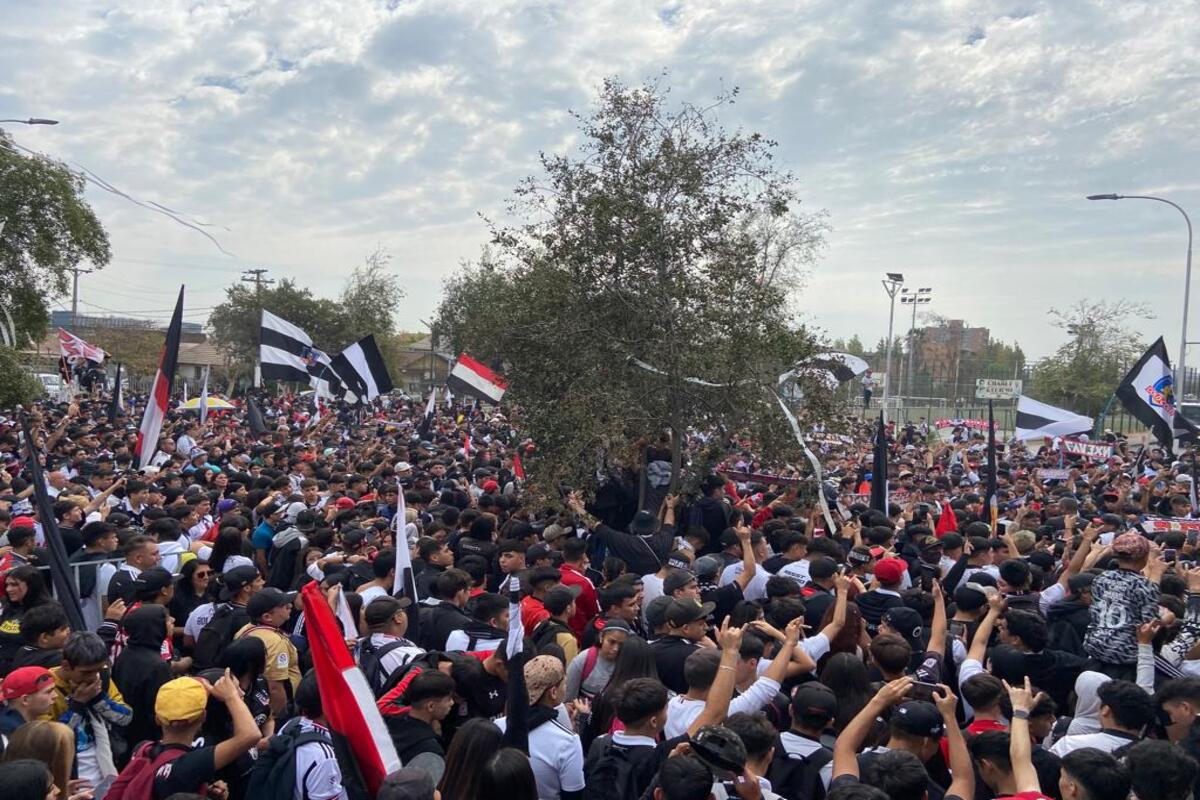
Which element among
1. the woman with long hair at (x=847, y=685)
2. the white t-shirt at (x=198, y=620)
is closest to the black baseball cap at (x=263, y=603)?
the white t-shirt at (x=198, y=620)

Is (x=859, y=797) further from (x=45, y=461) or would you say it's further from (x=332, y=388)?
(x=332, y=388)

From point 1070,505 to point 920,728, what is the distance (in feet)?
32.2

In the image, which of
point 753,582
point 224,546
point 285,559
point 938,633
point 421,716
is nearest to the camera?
point 421,716

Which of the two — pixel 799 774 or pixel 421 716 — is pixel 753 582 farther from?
pixel 421 716

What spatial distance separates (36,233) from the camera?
2769 cm

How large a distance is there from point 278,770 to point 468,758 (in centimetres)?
89

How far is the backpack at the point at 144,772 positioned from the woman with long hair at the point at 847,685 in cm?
295

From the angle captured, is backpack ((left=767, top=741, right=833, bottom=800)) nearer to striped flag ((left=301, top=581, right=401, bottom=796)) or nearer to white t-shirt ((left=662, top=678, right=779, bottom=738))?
white t-shirt ((left=662, top=678, right=779, bottom=738))

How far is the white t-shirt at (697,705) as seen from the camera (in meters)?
4.51

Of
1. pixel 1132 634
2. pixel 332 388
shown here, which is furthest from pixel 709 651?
pixel 332 388

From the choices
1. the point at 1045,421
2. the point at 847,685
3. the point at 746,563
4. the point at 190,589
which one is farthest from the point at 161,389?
the point at 1045,421

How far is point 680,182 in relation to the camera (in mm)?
10836

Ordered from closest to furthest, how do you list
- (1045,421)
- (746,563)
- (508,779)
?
(508,779) → (746,563) → (1045,421)

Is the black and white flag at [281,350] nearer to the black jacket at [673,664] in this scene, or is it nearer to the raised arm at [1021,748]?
the black jacket at [673,664]
